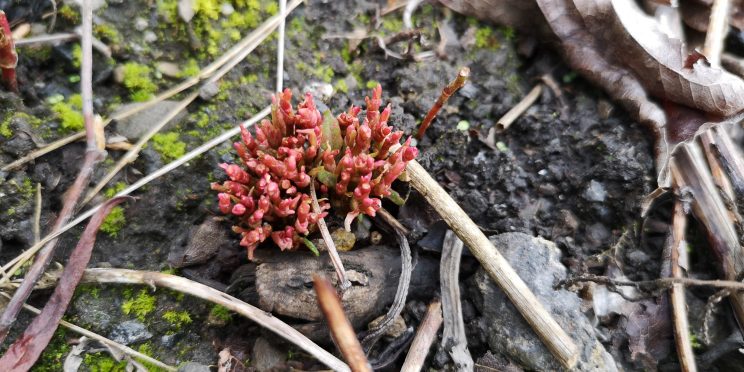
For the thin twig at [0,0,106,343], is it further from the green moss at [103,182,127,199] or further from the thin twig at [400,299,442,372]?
the thin twig at [400,299,442,372]

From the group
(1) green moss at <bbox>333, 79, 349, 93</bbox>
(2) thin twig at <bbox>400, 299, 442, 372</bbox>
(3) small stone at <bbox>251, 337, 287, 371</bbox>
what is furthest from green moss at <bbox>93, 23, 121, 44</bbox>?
(2) thin twig at <bbox>400, 299, 442, 372</bbox>

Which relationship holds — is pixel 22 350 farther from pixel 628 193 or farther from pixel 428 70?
pixel 628 193

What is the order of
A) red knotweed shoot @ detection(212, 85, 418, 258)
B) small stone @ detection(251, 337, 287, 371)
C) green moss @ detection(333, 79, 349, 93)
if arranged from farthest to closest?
green moss @ detection(333, 79, 349, 93)
small stone @ detection(251, 337, 287, 371)
red knotweed shoot @ detection(212, 85, 418, 258)

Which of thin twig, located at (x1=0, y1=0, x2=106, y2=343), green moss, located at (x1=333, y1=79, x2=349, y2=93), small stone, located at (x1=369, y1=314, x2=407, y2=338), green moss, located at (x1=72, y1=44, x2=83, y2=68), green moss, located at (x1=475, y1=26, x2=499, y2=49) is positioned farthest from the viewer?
green moss, located at (x1=475, y1=26, x2=499, y2=49)

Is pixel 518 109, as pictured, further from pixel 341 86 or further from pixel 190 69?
pixel 190 69

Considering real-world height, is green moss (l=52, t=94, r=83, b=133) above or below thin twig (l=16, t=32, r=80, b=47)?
below

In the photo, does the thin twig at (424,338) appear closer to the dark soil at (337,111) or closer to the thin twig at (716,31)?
the dark soil at (337,111)
